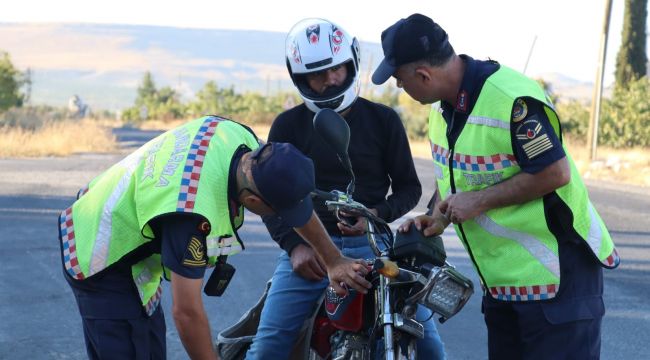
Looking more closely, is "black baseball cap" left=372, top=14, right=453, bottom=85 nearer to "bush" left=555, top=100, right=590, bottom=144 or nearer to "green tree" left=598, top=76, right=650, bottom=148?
"green tree" left=598, top=76, right=650, bottom=148

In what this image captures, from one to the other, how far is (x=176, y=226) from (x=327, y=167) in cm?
130

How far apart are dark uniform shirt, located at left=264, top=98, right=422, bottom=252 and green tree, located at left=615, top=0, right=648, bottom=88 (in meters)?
40.6

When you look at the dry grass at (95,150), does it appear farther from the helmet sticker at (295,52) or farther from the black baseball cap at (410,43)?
the black baseball cap at (410,43)

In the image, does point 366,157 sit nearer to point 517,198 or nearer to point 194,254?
point 517,198

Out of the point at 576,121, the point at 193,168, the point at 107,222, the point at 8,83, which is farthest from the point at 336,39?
the point at 8,83

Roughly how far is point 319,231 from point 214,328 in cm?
404

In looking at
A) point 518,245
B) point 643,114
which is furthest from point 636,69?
point 518,245

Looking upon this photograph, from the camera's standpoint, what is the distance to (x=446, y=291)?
3.57 m

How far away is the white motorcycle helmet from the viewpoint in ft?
14.9

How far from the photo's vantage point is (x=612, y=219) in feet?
50.5

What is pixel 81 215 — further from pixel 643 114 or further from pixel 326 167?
pixel 643 114

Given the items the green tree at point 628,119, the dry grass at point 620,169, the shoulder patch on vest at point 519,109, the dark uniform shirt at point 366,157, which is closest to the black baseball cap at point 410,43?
the shoulder patch on vest at point 519,109

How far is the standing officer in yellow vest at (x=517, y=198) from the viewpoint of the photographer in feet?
12.7

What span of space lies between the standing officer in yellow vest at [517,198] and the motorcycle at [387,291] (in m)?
0.17
